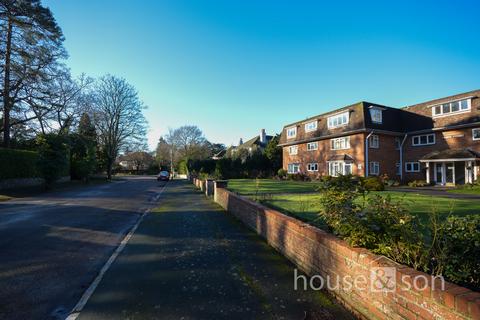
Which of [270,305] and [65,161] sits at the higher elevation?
[65,161]

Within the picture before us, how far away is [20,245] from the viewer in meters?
6.68

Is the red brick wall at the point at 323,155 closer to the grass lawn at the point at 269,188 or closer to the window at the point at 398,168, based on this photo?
the window at the point at 398,168

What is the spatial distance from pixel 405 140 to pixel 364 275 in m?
31.9

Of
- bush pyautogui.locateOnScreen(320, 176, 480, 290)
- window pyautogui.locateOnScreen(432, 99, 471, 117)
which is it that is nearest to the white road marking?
bush pyautogui.locateOnScreen(320, 176, 480, 290)

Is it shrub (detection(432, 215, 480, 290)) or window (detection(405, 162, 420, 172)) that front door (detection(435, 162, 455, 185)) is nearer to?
window (detection(405, 162, 420, 172))

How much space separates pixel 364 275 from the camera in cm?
322

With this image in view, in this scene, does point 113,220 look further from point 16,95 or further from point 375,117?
point 375,117

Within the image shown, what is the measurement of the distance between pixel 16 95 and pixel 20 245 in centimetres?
2555

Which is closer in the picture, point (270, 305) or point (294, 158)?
point (270, 305)

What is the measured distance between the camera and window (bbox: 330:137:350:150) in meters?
30.8

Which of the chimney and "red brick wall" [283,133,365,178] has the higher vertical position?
the chimney

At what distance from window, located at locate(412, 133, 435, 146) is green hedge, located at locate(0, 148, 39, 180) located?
121 feet

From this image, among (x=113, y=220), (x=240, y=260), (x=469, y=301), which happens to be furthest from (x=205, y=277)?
(x=113, y=220)

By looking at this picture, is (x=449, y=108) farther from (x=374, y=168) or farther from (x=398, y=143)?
(x=374, y=168)
